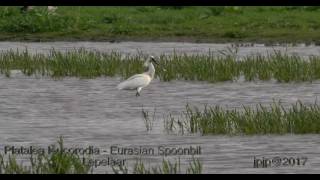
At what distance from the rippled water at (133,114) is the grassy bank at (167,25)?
11362mm

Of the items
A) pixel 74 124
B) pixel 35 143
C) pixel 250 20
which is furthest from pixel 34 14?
pixel 35 143

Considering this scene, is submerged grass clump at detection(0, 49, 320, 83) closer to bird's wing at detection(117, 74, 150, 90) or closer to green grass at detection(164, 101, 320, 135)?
bird's wing at detection(117, 74, 150, 90)

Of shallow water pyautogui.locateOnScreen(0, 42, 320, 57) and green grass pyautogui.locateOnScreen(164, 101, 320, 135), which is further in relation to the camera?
shallow water pyautogui.locateOnScreen(0, 42, 320, 57)

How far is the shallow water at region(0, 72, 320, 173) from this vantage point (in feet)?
39.4

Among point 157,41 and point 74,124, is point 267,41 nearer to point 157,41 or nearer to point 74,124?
point 157,41

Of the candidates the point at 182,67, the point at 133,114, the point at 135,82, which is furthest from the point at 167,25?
the point at 133,114

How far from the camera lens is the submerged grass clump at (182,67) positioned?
21.7 meters

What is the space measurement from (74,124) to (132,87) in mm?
3994

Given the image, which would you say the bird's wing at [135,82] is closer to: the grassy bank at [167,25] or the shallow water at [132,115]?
the shallow water at [132,115]

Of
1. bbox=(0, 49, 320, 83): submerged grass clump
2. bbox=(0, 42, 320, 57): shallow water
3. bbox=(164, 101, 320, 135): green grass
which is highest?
bbox=(164, 101, 320, 135): green grass

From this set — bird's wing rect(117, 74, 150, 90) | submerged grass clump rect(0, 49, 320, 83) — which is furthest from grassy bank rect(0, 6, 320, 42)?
bird's wing rect(117, 74, 150, 90)

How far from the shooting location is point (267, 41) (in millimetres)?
33094

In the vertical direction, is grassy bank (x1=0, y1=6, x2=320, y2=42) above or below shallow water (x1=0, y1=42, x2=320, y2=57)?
above

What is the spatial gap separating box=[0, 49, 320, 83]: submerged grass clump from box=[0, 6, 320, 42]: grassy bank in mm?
10533
